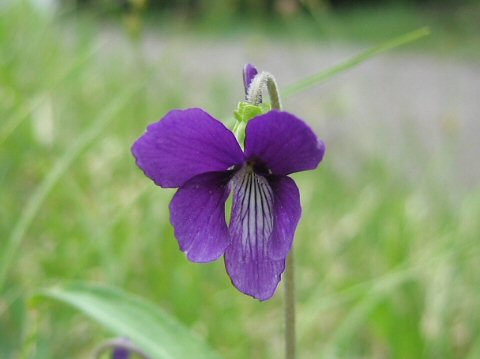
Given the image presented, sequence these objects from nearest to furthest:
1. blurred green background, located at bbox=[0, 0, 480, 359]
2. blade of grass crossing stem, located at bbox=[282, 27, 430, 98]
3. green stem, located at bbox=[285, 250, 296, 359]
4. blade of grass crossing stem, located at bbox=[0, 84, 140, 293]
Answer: green stem, located at bbox=[285, 250, 296, 359]
blade of grass crossing stem, located at bbox=[282, 27, 430, 98]
blade of grass crossing stem, located at bbox=[0, 84, 140, 293]
blurred green background, located at bbox=[0, 0, 480, 359]

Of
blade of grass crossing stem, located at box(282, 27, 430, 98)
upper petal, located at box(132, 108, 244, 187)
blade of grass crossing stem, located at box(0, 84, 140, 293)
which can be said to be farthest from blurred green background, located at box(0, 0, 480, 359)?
upper petal, located at box(132, 108, 244, 187)

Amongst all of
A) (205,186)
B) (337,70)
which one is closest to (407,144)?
(337,70)

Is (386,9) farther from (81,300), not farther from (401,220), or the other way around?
(81,300)

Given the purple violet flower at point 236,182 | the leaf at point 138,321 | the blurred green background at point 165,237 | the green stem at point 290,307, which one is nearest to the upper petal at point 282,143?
the purple violet flower at point 236,182

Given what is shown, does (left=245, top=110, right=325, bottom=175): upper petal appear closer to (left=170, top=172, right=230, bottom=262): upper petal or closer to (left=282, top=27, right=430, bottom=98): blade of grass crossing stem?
(left=170, top=172, right=230, bottom=262): upper petal

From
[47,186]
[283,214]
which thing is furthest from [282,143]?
[47,186]

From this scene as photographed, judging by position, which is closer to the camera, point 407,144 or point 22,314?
point 22,314

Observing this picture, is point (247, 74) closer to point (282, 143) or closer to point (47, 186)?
point (282, 143)

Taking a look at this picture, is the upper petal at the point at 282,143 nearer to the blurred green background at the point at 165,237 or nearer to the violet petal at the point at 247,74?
the violet petal at the point at 247,74
